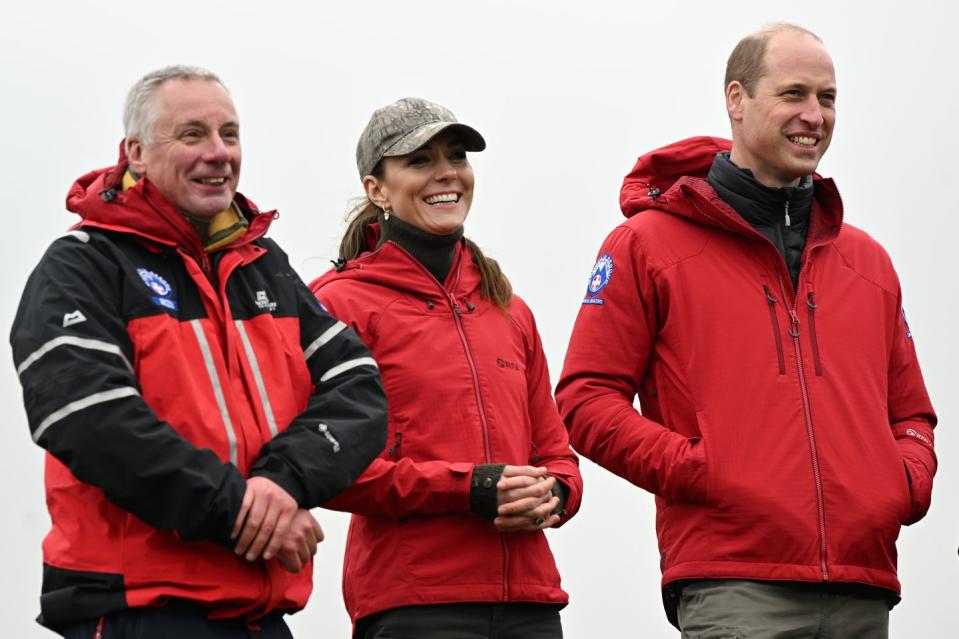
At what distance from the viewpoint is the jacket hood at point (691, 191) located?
4512mm

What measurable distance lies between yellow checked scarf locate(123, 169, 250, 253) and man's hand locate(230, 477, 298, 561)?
24.1 inches

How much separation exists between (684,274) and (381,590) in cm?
123

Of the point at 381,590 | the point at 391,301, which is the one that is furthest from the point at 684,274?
the point at 381,590

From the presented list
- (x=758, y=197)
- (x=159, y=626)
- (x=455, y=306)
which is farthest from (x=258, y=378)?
(x=758, y=197)

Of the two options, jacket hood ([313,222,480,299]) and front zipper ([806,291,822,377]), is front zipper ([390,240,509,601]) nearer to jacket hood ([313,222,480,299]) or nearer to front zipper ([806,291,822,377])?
jacket hood ([313,222,480,299])

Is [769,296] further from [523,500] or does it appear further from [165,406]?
[165,406]

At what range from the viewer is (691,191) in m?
4.54

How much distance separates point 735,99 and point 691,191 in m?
0.39

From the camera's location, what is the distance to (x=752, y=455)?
4.20 m

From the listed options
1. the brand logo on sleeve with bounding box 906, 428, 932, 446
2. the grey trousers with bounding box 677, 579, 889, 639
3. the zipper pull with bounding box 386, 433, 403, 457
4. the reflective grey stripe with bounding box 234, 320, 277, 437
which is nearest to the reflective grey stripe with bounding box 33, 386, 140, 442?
the reflective grey stripe with bounding box 234, 320, 277, 437

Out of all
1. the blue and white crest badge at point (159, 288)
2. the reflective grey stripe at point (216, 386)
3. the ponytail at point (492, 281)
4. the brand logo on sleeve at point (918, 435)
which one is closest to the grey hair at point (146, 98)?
the blue and white crest badge at point (159, 288)

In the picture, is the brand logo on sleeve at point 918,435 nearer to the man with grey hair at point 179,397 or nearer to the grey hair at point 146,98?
the man with grey hair at point 179,397

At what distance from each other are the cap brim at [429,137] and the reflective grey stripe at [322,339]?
0.95 m

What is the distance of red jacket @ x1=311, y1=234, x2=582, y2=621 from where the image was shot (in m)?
4.08
